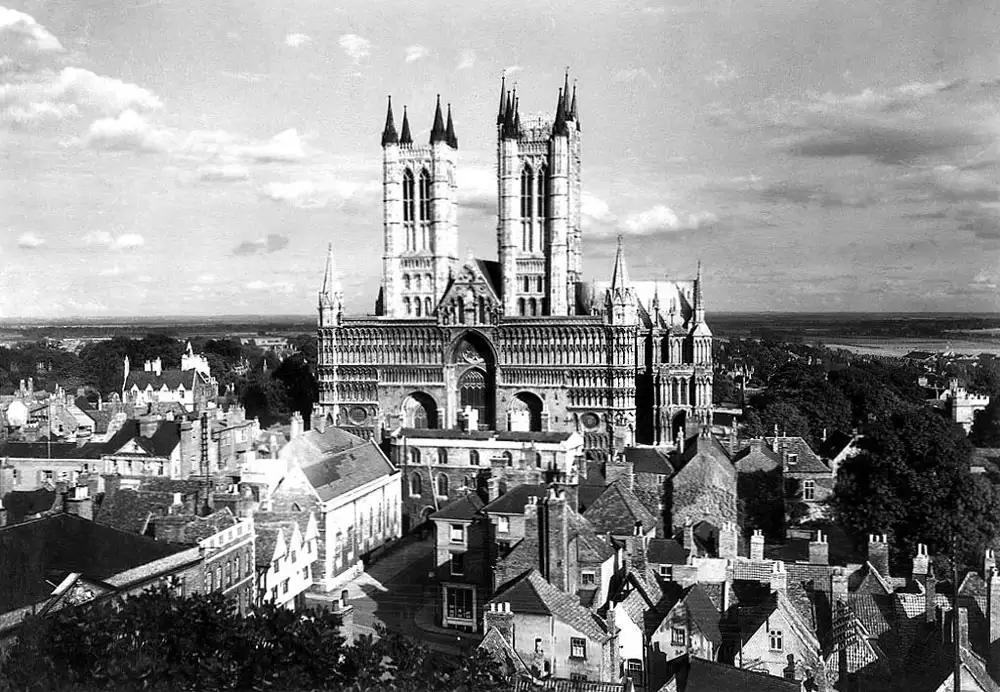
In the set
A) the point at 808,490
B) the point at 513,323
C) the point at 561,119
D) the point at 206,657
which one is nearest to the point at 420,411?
the point at 513,323

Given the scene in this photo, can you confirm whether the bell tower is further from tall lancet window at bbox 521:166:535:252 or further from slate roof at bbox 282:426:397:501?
slate roof at bbox 282:426:397:501

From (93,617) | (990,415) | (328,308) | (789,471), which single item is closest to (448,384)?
(328,308)

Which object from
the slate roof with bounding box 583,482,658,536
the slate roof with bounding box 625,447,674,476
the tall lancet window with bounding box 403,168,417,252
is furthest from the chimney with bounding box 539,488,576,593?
the tall lancet window with bounding box 403,168,417,252

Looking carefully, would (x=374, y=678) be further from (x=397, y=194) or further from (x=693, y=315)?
(x=397, y=194)

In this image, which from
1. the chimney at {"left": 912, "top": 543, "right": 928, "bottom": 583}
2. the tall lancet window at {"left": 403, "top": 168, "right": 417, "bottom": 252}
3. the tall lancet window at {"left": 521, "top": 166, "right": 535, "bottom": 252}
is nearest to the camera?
the chimney at {"left": 912, "top": 543, "right": 928, "bottom": 583}

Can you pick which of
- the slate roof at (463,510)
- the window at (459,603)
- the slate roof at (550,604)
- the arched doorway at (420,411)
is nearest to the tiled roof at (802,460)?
the slate roof at (463,510)

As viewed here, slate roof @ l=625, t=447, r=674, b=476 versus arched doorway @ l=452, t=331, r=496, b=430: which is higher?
arched doorway @ l=452, t=331, r=496, b=430

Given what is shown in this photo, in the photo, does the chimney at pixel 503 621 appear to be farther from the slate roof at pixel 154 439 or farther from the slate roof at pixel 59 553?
the slate roof at pixel 154 439
